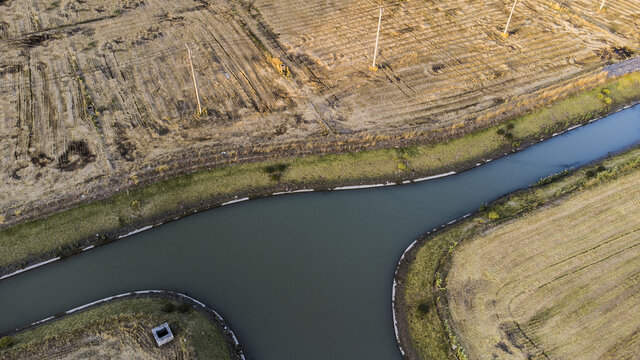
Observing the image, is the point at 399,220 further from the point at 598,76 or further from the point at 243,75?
the point at 598,76

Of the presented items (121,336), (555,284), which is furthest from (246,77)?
(555,284)

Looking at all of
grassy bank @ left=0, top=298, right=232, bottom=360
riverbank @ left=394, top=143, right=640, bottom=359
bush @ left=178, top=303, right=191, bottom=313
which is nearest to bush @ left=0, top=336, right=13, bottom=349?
grassy bank @ left=0, top=298, right=232, bottom=360

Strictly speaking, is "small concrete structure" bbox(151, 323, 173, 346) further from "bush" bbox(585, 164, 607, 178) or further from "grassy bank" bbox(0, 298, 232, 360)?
"bush" bbox(585, 164, 607, 178)

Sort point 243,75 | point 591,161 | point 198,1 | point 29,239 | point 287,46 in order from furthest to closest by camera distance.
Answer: point 198,1 < point 287,46 < point 243,75 < point 591,161 < point 29,239

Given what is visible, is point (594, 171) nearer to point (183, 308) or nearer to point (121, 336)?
point (183, 308)

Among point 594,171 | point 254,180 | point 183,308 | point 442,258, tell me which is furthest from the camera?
point 594,171

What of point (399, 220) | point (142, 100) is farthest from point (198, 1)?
point (399, 220)
